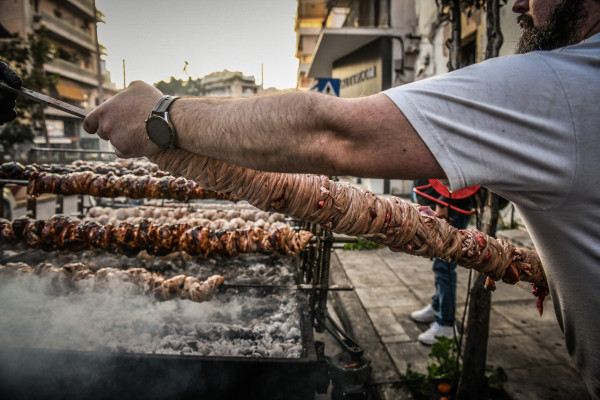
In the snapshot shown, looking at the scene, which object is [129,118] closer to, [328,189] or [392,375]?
[328,189]

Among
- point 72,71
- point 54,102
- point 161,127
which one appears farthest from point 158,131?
point 72,71

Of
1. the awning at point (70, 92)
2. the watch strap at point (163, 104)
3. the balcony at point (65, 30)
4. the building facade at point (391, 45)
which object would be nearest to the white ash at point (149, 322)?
the watch strap at point (163, 104)

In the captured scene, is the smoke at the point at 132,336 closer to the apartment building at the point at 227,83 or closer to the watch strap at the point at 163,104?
the watch strap at the point at 163,104

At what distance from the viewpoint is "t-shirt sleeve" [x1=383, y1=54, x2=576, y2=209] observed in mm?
886

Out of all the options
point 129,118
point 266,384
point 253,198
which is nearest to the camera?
point 129,118

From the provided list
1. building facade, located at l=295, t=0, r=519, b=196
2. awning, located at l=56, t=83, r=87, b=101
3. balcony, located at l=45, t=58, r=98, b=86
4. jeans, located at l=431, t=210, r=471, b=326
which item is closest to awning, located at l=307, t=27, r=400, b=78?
building facade, located at l=295, t=0, r=519, b=196

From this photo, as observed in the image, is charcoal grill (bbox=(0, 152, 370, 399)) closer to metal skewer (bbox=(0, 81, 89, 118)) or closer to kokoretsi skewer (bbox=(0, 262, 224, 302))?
kokoretsi skewer (bbox=(0, 262, 224, 302))

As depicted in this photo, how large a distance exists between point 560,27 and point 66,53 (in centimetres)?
4100

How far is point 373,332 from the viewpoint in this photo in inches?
154

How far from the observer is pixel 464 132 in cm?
90

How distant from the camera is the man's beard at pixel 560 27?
108cm

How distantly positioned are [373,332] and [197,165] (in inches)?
137

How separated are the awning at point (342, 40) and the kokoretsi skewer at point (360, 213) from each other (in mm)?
12345

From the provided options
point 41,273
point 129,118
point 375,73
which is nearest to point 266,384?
point 129,118
